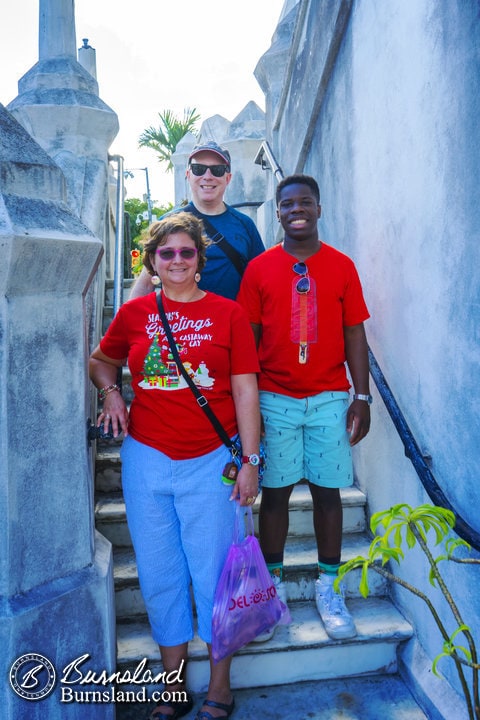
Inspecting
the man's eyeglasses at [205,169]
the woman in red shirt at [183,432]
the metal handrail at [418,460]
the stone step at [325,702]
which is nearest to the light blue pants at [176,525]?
the woman in red shirt at [183,432]

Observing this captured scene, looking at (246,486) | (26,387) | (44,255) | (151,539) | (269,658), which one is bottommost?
(269,658)

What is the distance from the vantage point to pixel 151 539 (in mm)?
2301

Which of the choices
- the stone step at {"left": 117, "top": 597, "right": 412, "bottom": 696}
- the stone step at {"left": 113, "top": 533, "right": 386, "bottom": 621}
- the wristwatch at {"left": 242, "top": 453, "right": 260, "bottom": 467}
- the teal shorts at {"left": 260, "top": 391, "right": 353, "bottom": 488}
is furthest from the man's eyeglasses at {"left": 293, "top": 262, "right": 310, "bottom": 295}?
the stone step at {"left": 117, "top": 597, "right": 412, "bottom": 696}

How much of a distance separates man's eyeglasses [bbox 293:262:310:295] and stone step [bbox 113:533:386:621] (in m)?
1.48

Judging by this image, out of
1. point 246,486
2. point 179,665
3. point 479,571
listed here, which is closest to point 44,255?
point 246,486

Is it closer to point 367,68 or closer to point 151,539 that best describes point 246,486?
point 151,539

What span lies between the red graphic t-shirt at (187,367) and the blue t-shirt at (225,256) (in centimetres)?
53

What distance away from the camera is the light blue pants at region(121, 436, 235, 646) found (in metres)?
2.25

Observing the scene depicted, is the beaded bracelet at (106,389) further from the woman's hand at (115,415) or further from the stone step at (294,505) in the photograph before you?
the stone step at (294,505)

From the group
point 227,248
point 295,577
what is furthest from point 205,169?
point 295,577

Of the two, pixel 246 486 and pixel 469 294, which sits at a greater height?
pixel 469 294

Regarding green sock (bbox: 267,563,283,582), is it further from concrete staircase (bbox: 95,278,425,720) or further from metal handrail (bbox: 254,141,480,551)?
metal handrail (bbox: 254,141,480,551)

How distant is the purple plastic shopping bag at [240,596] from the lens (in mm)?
2271

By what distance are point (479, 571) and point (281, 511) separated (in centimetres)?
92
